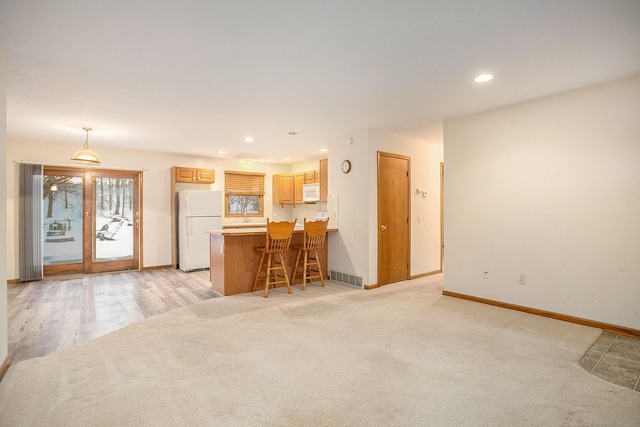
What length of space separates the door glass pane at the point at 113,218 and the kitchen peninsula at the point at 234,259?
2679 millimetres

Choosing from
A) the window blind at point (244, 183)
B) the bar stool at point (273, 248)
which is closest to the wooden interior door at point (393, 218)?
the bar stool at point (273, 248)

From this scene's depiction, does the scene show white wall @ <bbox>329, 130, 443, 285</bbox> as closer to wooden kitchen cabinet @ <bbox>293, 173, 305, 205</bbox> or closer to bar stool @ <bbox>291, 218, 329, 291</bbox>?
bar stool @ <bbox>291, 218, 329, 291</bbox>

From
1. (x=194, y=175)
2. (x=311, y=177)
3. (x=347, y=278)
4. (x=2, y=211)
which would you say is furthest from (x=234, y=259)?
(x=311, y=177)

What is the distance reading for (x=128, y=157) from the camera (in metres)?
6.52

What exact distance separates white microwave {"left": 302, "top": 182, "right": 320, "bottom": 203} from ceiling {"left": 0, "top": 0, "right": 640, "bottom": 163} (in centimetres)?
265

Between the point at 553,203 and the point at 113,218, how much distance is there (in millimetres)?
7168

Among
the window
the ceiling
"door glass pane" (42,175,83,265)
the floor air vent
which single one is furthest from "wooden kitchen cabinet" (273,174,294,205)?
"door glass pane" (42,175,83,265)

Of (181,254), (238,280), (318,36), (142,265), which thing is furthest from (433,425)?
(142,265)

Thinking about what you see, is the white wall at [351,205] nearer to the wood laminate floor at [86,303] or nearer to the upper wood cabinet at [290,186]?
the upper wood cabinet at [290,186]

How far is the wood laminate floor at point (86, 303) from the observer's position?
3.10m

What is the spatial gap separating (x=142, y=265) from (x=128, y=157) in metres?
2.17

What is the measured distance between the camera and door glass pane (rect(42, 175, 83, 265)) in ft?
19.3

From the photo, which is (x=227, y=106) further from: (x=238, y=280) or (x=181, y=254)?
(x=181, y=254)

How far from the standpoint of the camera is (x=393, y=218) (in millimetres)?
5289
